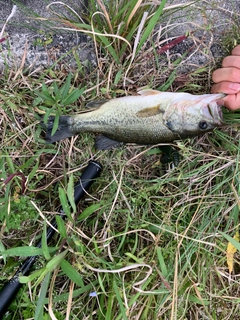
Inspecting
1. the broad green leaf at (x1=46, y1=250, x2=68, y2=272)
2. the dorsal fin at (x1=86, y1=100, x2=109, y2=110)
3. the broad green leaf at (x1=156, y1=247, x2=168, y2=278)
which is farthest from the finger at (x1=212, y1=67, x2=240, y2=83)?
the broad green leaf at (x1=46, y1=250, x2=68, y2=272)

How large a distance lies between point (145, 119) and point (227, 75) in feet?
2.18

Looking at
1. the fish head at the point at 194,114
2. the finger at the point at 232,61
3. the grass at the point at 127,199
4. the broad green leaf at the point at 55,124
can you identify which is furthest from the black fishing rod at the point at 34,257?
A: the finger at the point at 232,61

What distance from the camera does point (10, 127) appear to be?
2.52m

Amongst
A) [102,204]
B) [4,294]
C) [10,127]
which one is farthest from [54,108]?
[4,294]

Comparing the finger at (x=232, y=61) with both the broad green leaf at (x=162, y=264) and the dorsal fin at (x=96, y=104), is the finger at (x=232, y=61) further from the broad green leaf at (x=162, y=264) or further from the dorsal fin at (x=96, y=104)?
the broad green leaf at (x=162, y=264)

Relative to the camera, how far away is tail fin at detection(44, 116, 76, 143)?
238cm

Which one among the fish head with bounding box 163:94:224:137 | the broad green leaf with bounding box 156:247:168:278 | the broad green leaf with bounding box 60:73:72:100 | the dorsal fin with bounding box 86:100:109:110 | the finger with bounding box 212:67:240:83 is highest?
the broad green leaf with bounding box 60:73:72:100

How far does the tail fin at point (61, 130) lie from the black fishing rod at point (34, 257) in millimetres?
261

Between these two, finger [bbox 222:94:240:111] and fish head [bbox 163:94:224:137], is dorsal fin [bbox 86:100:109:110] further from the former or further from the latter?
finger [bbox 222:94:240:111]

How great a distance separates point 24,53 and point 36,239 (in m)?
1.27

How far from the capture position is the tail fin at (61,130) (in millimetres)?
2375

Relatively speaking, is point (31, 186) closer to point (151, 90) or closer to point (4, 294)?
point (4, 294)

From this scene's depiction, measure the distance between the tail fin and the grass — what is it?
80 mm

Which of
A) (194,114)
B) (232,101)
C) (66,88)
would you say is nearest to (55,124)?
(66,88)
